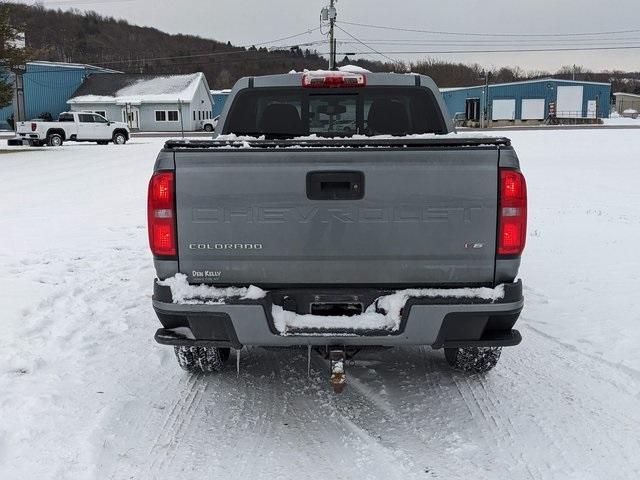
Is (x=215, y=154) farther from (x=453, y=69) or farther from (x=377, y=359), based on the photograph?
(x=453, y=69)

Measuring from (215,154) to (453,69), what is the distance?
371ft

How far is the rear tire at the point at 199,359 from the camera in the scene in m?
4.37

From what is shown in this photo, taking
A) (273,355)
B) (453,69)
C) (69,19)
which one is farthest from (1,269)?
(69,19)

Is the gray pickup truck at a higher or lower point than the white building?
lower

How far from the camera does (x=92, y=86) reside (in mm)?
64500

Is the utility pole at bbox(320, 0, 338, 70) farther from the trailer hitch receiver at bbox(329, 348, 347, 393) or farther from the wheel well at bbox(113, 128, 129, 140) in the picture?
the trailer hitch receiver at bbox(329, 348, 347, 393)

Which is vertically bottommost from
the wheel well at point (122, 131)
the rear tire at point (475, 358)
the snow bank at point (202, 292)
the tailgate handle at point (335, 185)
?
the rear tire at point (475, 358)

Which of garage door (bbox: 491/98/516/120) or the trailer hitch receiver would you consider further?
garage door (bbox: 491/98/516/120)

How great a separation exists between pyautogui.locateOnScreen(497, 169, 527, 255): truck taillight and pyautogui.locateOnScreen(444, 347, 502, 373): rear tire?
1.04 m

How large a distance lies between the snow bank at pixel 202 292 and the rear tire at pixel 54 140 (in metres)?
33.3

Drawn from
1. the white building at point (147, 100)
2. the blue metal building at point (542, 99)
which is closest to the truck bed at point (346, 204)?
the white building at point (147, 100)

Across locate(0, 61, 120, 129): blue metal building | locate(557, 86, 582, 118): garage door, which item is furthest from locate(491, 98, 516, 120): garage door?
locate(0, 61, 120, 129): blue metal building

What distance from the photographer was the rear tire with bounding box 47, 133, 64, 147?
33.7 metres

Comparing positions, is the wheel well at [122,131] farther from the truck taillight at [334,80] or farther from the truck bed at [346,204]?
the truck bed at [346,204]
